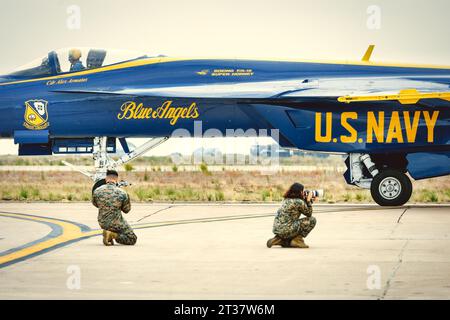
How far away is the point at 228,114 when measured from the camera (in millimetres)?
21234

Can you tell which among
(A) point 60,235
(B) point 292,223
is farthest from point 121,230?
(B) point 292,223

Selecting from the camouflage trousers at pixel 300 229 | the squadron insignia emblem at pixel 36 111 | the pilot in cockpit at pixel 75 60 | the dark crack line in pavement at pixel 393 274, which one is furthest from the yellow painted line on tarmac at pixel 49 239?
the dark crack line in pavement at pixel 393 274

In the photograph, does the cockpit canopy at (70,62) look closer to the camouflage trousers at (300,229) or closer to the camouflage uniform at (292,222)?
the camouflage uniform at (292,222)

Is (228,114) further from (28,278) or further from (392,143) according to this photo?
(28,278)

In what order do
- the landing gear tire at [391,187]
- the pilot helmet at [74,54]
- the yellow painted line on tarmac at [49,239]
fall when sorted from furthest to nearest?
the pilot helmet at [74,54] < the landing gear tire at [391,187] < the yellow painted line on tarmac at [49,239]

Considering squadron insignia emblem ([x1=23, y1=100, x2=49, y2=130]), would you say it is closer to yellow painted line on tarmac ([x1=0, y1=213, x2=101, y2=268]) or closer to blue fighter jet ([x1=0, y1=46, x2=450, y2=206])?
blue fighter jet ([x1=0, y1=46, x2=450, y2=206])

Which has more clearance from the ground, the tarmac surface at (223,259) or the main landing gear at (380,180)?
the main landing gear at (380,180)

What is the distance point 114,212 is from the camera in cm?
1358

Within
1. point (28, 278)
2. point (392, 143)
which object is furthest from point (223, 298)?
point (392, 143)

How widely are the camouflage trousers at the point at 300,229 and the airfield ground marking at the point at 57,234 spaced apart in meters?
3.35

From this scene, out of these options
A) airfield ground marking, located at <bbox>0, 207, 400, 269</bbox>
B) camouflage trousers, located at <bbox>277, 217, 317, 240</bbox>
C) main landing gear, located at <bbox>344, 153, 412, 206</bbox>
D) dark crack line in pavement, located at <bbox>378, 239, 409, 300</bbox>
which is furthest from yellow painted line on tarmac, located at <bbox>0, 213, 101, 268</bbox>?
main landing gear, located at <bbox>344, 153, 412, 206</bbox>

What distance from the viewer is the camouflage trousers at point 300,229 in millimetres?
13148

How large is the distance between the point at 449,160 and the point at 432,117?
1048 mm

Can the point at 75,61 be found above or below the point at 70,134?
above
